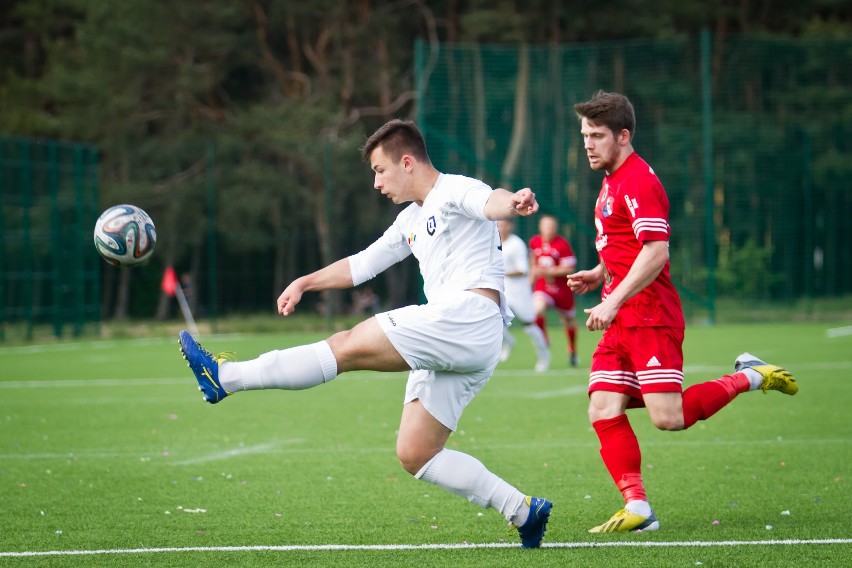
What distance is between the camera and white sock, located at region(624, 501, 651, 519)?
5988 millimetres

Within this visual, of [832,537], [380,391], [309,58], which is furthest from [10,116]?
[832,537]

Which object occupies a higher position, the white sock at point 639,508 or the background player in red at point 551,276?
the white sock at point 639,508

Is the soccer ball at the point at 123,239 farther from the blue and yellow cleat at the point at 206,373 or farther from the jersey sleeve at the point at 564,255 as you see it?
the jersey sleeve at the point at 564,255

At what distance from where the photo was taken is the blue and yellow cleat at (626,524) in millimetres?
5969

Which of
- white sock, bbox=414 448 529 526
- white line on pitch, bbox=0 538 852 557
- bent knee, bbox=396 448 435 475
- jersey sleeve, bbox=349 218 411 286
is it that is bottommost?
white line on pitch, bbox=0 538 852 557

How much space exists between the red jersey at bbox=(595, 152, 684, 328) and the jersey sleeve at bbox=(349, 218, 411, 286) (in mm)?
1062

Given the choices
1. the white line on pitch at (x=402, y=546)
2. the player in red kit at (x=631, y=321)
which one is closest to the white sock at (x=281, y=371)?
the white line on pitch at (x=402, y=546)

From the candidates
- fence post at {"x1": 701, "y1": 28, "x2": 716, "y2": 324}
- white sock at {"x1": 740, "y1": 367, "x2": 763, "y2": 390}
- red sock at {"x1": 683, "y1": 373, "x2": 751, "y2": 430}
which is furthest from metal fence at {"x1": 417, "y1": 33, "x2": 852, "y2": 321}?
red sock at {"x1": 683, "y1": 373, "x2": 751, "y2": 430}

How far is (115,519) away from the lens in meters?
6.51

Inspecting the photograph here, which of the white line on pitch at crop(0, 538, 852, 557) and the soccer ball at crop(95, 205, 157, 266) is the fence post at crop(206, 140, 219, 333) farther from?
the white line on pitch at crop(0, 538, 852, 557)

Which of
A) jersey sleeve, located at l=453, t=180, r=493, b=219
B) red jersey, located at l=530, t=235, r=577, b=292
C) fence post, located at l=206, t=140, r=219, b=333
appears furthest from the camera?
fence post, located at l=206, t=140, r=219, b=333

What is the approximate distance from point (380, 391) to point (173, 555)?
8594 mm

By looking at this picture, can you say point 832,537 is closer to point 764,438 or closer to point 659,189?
point 659,189

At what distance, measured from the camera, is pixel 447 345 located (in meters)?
5.20
